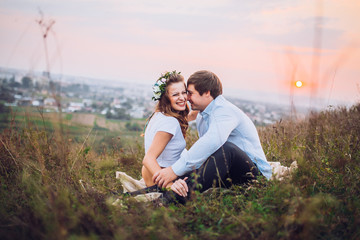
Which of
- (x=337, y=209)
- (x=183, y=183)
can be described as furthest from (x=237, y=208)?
(x=337, y=209)

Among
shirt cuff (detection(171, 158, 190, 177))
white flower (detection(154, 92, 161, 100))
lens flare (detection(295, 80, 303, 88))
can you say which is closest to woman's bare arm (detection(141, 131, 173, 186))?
shirt cuff (detection(171, 158, 190, 177))

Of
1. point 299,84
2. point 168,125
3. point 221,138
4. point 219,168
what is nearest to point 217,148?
point 221,138

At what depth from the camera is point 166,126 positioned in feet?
11.7

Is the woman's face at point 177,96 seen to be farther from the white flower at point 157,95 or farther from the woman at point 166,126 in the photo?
the white flower at point 157,95

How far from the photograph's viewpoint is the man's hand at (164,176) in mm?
3316

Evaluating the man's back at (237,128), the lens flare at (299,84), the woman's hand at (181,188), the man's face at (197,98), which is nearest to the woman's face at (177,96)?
the man's face at (197,98)

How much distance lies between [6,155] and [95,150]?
1907 mm

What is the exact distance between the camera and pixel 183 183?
304 cm

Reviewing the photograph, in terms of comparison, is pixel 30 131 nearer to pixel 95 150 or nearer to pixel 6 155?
pixel 6 155

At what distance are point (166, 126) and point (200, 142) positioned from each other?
537mm

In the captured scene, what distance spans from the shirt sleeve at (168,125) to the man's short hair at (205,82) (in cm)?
53

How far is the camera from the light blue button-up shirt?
3.21 m

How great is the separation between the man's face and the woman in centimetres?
8

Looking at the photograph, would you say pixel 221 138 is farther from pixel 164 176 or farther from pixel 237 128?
pixel 164 176
